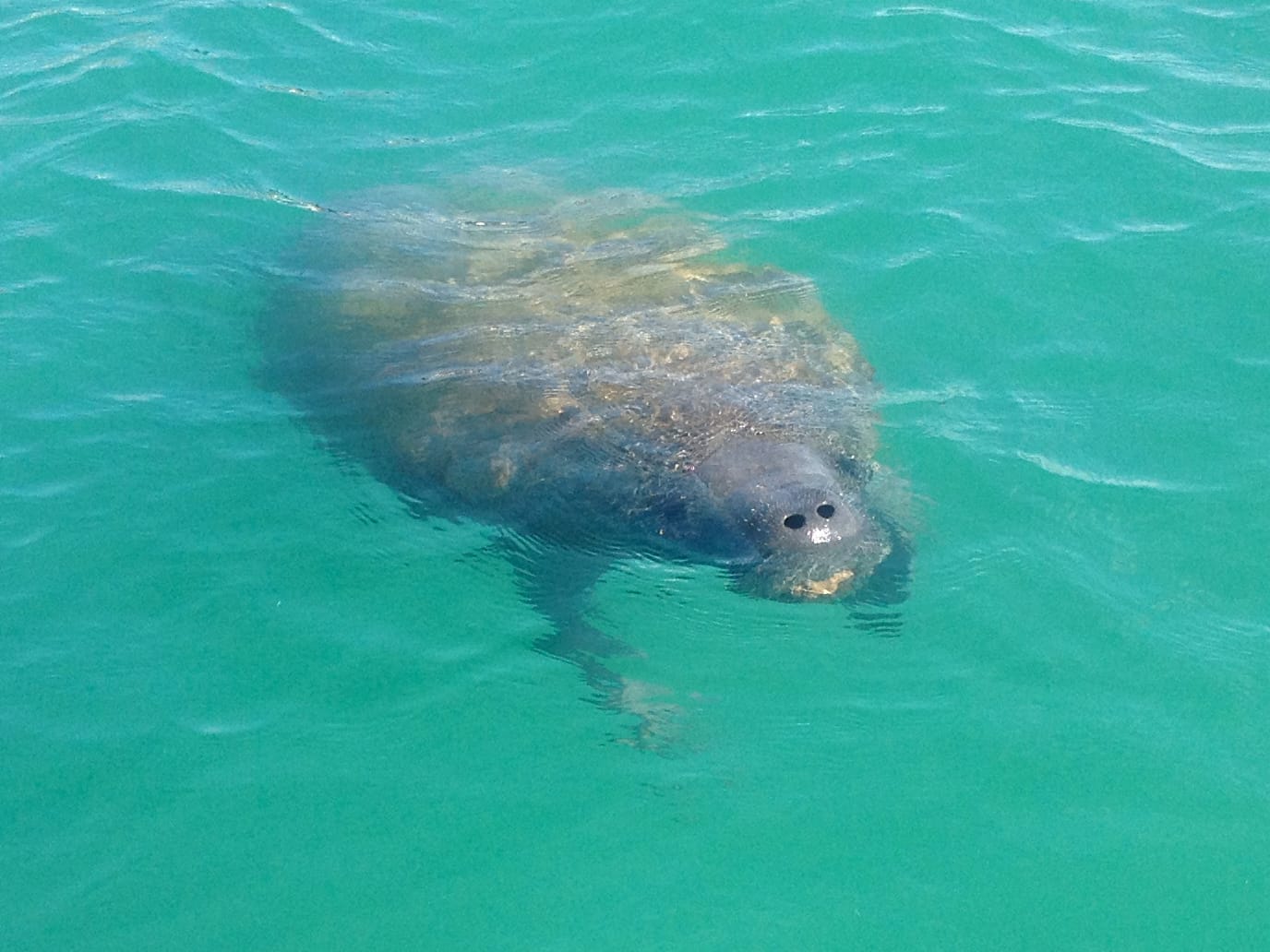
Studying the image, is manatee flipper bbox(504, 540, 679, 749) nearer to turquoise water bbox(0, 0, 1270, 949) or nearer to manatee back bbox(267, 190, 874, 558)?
turquoise water bbox(0, 0, 1270, 949)

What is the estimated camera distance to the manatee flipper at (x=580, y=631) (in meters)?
10.0

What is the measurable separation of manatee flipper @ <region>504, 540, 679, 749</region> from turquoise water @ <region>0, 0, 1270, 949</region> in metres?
0.14

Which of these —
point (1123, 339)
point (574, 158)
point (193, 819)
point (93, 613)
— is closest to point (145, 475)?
point (93, 613)

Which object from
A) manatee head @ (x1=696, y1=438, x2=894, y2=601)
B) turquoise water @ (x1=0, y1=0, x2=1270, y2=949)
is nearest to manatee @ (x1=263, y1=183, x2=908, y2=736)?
manatee head @ (x1=696, y1=438, x2=894, y2=601)

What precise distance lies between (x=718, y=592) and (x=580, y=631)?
1200 millimetres

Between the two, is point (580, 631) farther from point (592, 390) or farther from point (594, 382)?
point (594, 382)

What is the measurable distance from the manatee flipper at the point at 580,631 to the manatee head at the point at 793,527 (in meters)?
1.17

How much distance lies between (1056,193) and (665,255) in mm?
4676

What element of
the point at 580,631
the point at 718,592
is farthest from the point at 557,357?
the point at 718,592

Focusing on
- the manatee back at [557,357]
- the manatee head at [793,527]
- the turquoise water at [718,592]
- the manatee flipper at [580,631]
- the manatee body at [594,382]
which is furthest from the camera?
the manatee back at [557,357]

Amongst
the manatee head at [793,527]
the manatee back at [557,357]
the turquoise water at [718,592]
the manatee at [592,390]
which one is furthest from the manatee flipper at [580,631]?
the manatee head at [793,527]

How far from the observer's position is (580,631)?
1053cm

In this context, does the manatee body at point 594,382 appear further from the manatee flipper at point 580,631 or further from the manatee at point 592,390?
the manatee flipper at point 580,631

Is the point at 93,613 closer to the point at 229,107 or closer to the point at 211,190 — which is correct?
the point at 211,190
